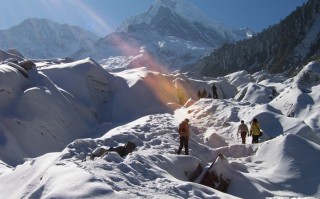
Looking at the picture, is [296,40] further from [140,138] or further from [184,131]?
[184,131]

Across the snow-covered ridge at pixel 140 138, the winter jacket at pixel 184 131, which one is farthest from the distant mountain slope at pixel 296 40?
the winter jacket at pixel 184 131

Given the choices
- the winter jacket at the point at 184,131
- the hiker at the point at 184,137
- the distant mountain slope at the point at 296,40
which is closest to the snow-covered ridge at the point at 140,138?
the hiker at the point at 184,137

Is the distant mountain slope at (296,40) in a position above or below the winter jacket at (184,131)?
above

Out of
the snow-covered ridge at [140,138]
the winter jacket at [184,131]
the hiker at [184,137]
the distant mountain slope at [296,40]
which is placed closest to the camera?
the snow-covered ridge at [140,138]

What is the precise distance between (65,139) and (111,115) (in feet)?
33.4

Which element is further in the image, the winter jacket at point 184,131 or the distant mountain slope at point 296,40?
the distant mountain slope at point 296,40

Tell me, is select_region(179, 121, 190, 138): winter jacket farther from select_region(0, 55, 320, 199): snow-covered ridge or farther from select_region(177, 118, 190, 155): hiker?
select_region(0, 55, 320, 199): snow-covered ridge

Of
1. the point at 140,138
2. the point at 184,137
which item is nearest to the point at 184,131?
the point at 184,137

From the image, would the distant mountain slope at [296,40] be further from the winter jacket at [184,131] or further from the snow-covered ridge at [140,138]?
the winter jacket at [184,131]

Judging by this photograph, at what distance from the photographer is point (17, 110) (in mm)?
33375

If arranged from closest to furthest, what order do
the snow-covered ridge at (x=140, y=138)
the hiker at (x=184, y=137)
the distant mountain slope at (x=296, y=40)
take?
the snow-covered ridge at (x=140, y=138) < the hiker at (x=184, y=137) < the distant mountain slope at (x=296, y=40)

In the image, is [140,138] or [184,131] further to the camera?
[140,138]

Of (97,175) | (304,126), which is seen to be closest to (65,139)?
(304,126)

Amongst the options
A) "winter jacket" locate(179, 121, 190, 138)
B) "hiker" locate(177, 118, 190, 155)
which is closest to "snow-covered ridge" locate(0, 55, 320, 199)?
"hiker" locate(177, 118, 190, 155)
